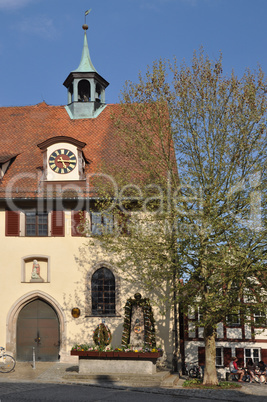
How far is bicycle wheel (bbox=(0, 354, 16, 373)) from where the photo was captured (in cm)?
1856

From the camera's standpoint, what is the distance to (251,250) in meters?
15.9

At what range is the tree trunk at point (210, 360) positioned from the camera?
16.8 metres

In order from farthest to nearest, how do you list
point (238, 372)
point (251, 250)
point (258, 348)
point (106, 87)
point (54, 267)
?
1. point (106, 87)
2. point (258, 348)
3. point (54, 267)
4. point (238, 372)
5. point (251, 250)

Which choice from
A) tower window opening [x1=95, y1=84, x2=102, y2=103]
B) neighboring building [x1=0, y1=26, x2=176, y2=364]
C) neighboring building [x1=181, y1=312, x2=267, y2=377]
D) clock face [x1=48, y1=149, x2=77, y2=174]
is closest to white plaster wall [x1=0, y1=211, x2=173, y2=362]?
neighboring building [x1=0, y1=26, x2=176, y2=364]

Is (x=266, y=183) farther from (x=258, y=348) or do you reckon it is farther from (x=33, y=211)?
(x=258, y=348)

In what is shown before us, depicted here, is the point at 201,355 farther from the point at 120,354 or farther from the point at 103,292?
the point at 120,354

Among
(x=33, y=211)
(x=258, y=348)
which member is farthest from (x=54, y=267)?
(x=258, y=348)

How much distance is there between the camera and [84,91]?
29.1m

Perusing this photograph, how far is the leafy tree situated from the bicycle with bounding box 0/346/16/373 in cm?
591

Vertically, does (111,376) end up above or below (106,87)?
below

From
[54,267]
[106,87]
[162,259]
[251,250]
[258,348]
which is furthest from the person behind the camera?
[106,87]

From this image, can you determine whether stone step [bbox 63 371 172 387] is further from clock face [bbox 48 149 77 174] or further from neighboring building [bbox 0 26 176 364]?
clock face [bbox 48 149 77 174]

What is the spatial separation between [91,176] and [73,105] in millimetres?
6461

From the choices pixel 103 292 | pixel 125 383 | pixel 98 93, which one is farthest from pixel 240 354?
pixel 98 93
